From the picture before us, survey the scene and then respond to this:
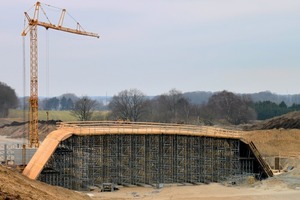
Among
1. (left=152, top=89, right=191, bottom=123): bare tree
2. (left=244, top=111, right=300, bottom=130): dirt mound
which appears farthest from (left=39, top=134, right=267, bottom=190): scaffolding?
(left=152, top=89, right=191, bottom=123): bare tree

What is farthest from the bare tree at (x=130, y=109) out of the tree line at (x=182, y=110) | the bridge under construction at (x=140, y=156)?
the bridge under construction at (x=140, y=156)

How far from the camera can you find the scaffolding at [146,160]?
49688 mm

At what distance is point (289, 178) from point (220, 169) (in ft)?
24.8

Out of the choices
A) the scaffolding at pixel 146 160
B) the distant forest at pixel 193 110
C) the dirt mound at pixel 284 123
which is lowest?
the scaffolding at pixel 146 160

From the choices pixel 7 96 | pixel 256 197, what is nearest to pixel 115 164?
pixel 256 197

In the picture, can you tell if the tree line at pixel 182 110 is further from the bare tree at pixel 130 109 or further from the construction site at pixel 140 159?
the construction site at pixel 140 159

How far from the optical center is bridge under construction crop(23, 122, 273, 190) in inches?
1943

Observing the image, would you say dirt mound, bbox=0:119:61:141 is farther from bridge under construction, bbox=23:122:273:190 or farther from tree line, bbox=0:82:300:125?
bridge under construction, bbox=23:122:273:190

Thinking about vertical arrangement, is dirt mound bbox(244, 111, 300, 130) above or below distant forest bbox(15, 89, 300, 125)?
below

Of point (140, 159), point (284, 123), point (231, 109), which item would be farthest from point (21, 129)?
point (140, 159)

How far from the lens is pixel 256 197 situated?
4497cm

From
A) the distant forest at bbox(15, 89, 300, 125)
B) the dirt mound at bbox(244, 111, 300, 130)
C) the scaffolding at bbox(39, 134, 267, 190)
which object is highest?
the distant forest at bbox(15, 89, 300, 125)

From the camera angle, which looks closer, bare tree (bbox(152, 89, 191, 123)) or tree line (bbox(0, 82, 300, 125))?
tree line (bbox(0, 82, 300, 125))

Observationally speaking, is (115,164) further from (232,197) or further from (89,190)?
(232,197)
